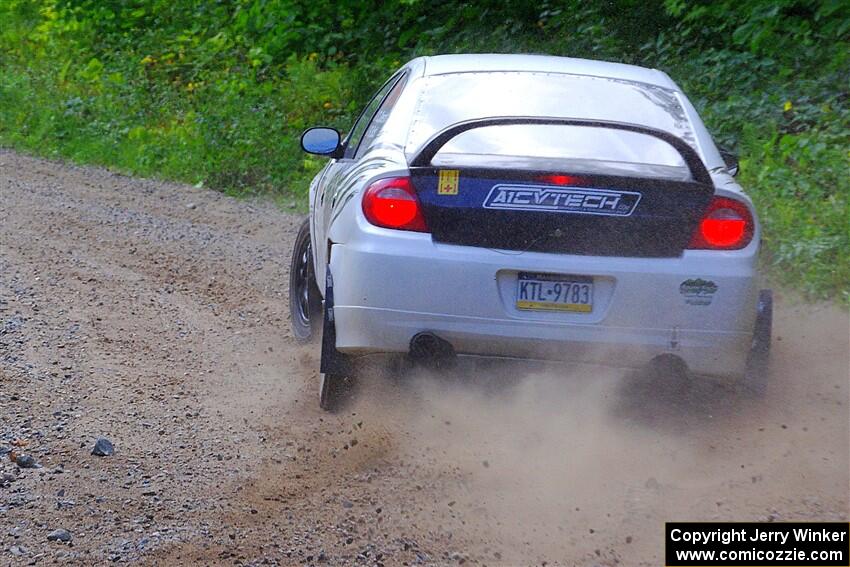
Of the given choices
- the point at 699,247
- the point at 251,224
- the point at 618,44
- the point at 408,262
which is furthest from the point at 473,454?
the point at 618,44

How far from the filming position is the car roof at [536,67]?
20.4 ft

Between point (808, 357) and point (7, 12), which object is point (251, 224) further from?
point (7, 12)

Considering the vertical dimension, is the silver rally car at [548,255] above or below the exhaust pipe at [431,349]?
above

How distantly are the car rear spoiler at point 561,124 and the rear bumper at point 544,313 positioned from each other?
0.33 meters

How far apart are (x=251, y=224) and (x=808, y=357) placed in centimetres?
564

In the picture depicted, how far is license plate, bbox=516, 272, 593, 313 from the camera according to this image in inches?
196

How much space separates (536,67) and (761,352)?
186 centimetres

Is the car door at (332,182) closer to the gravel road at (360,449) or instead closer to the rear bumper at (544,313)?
the gravel road at (360,449)

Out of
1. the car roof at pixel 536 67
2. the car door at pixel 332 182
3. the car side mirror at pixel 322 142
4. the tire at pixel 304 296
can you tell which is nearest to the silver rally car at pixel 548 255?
the car door at pixel 332 182

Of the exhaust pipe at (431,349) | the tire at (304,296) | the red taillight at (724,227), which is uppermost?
the red taillight at (724,227)

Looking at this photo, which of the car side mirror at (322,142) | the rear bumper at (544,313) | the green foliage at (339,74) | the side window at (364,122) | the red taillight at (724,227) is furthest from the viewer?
the green foliage at (339,74)

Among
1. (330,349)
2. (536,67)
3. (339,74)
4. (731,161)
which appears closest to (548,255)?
(330,349)

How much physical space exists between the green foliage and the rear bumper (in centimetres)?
308

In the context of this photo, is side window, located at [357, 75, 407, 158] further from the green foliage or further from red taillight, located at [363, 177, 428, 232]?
the green foliage
